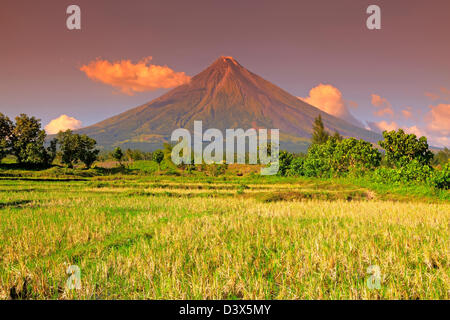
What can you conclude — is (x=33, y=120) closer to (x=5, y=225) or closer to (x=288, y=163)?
(x=288, y=163)

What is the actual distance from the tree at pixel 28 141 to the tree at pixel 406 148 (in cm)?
7901

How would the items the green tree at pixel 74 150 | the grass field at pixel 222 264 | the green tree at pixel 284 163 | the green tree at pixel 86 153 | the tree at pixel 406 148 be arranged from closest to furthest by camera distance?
1. the grass field at pixel 222 264
2. the tree at pixel 406 148
3. the green tree at pixel 284 163
4. the green tree at pixel 74 150
5. the green tree at pixel 86 153

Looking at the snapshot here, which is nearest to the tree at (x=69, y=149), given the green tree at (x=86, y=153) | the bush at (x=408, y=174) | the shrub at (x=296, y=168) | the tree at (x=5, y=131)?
the green tree at (x=86, y=153)

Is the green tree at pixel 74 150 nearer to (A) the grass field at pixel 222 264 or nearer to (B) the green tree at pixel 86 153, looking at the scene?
(B) the green tree at pixel 86 153

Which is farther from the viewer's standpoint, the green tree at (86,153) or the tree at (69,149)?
the green tree at (86,153)

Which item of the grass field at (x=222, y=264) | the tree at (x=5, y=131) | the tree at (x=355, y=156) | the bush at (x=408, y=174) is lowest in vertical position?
the grass field at (x=222, y=264)

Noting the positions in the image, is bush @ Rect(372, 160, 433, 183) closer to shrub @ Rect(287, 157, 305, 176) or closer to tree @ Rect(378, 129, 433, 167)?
tree @ Rect(378, 129, 433, 167)

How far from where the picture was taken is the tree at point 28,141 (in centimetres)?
6338

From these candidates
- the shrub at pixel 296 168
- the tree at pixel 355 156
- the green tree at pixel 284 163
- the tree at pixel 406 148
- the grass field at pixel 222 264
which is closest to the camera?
the grass field at pixel 222 264

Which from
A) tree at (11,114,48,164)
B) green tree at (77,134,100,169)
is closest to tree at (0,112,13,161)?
tree at (11,114,48,164)

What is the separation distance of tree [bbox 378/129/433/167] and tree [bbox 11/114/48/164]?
79008mm

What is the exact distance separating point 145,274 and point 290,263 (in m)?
3.18

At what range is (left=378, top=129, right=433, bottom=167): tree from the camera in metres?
31.8

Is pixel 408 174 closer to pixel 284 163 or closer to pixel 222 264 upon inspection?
Answer: pixel 222 264
